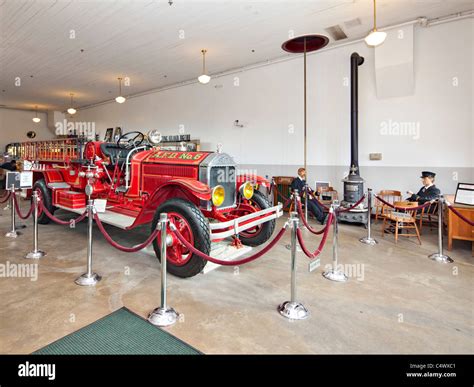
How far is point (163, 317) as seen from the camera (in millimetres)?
2287

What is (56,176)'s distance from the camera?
5.50 m

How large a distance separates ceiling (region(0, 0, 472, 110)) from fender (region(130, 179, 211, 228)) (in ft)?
12.2

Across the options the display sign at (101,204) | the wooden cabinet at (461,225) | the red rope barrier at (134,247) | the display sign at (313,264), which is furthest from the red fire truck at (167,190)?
the wooden cabinet at (461,225)

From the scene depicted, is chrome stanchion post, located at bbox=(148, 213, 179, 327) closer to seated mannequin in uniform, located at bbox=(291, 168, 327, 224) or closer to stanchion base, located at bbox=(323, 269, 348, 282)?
stanchion base, located at bbox=(323, 269, 348, 282)

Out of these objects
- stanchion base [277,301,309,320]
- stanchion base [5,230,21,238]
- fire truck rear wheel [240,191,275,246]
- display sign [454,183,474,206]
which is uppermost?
display sign [454,183,474,206]

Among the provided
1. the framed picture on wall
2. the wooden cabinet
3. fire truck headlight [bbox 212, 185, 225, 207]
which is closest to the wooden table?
the wooden cabinet

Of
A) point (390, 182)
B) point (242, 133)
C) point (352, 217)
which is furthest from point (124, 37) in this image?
point (390, 182)

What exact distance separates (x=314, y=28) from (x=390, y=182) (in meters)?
3.88

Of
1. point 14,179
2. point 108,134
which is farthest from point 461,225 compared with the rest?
point 108,134

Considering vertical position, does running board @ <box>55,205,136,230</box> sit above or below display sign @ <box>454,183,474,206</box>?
below

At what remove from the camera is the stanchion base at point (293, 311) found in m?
2.36

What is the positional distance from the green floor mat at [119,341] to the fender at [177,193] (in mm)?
1370

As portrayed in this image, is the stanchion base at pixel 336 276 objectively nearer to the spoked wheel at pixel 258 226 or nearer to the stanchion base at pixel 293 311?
the stanchion base at pixel 293 311

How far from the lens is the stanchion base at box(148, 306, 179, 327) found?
7.35 ft
